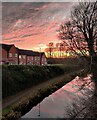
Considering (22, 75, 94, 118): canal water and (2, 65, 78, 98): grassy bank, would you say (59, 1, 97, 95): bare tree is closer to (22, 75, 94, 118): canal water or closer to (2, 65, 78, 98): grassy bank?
(22, 75, 94, 118): canal water

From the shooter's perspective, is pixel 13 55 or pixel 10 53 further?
pixel 13 55

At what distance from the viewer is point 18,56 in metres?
50.9

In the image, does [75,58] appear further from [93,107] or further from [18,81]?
[93,107]

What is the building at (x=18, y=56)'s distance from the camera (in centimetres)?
4598

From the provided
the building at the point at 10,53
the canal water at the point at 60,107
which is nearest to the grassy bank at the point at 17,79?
the canal water at the point at 60,107

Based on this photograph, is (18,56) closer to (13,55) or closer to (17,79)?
(13,55)

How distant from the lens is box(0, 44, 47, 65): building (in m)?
46.0

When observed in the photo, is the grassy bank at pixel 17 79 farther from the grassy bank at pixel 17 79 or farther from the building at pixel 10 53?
the building at pixel 10 53

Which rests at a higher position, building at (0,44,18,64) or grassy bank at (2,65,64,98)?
building at (0,44,18,64)

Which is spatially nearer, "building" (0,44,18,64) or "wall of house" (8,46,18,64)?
"building" (0,44,18,64)

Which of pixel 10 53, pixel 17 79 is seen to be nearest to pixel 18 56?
pixel 10 53

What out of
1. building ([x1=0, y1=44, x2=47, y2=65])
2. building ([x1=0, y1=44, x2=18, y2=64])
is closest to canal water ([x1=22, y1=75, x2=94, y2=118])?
building ([x1=0, y1=44, x2=47, y2=65])

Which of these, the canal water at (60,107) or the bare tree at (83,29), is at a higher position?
the bare tree at (83,29)

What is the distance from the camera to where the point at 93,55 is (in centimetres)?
1398
